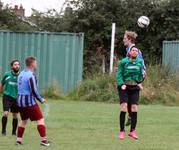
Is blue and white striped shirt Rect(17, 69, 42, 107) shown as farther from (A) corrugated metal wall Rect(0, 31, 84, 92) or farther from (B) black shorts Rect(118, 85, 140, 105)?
(A) corrugated metal wall Rect(0, 31, 84, 92)

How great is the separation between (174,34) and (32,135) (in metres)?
23.6

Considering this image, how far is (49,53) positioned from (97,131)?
13552mm

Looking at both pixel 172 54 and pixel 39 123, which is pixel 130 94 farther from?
pixel 172 54

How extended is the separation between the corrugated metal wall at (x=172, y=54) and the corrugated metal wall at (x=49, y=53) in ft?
17.0

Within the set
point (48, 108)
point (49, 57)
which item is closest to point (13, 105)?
point (48, 108)

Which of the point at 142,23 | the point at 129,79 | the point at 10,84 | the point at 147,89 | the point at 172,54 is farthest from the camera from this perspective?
the point at 172,54

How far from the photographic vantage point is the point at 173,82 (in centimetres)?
2655

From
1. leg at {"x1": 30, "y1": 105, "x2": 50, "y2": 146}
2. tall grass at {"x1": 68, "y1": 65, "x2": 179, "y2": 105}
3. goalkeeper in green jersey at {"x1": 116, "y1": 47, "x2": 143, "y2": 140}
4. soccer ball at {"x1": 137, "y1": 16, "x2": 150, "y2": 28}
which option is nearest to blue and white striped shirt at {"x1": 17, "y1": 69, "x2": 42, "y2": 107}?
leg at {"x1": 30, "y1": 105, "x2": 50, "y2": 146}

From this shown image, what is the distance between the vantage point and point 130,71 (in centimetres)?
1250

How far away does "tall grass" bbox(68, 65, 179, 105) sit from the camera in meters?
25.1

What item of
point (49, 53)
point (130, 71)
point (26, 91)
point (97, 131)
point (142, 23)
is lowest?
point (97, 131)

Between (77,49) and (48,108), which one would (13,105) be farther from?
(77,49)

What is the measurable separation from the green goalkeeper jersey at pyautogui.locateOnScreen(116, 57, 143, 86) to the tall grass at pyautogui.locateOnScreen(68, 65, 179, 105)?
12311 mm

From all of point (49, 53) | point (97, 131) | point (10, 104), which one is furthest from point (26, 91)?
point (49, 53)
